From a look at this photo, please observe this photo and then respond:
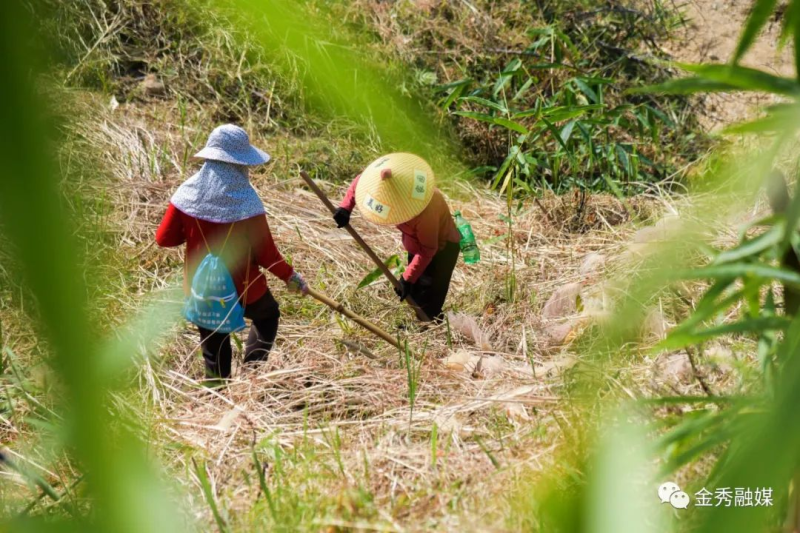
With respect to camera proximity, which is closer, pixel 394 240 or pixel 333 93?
pixel 333 93

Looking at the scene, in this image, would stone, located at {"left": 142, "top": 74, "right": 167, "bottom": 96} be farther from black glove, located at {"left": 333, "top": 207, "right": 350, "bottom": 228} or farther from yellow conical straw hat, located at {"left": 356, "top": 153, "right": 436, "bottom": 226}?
yellow conical straw hat, located at {"left": 356, "top": 153, "right": 436, "bottom": 226}

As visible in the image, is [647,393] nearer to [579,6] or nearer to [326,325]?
[326,325]

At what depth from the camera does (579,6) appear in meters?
5.07

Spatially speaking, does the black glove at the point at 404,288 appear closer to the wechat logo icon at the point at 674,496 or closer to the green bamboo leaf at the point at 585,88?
the green bamboo leaf at the point at 585,88

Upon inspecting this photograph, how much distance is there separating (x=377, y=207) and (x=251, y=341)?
67 cm

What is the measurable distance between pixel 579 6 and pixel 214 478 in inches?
168

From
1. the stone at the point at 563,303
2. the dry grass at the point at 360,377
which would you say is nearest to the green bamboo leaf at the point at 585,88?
the dry grass at the point at 360,377

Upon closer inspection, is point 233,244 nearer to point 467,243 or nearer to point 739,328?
point 467,243

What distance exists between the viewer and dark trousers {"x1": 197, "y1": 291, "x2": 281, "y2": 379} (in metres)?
2.62

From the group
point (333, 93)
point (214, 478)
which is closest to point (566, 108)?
point (214, 478)

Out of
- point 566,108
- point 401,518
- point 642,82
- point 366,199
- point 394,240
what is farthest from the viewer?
point 642,82

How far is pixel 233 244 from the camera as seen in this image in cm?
247

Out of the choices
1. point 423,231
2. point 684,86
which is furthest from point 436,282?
point 684,86

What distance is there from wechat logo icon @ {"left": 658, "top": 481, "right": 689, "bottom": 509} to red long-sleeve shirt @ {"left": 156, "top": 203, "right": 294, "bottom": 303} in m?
1.51
